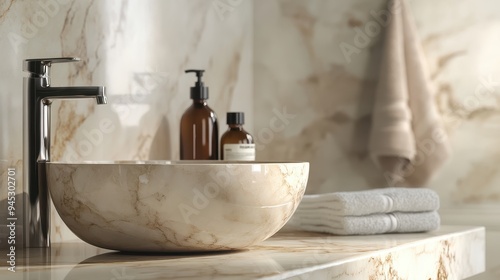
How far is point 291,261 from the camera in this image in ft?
3.32

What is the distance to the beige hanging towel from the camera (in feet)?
5.74

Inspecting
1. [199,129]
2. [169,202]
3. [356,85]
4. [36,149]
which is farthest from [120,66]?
[356,85]

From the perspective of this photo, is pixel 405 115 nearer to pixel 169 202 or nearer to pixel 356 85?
pixel 356 85

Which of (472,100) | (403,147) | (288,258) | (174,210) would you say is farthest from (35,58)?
(472,100)

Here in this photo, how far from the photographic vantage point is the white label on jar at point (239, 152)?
1.52 meters

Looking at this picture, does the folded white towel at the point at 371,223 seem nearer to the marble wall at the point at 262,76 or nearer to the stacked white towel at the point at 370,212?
the stacked white towel at the point at 370,212

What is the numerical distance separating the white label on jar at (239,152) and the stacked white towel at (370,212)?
0.15 m

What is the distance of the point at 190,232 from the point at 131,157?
1.56 ft

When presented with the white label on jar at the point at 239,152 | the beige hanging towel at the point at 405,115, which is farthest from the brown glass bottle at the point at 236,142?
the beige hanging towel at the point at 405,115

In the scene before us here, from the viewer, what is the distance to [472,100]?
1.75m

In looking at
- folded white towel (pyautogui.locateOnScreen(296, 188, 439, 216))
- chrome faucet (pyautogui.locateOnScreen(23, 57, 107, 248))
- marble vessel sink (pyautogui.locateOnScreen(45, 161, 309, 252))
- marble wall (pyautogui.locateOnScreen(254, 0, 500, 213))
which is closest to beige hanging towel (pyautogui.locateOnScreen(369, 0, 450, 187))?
marble wall (pyautogui.locateOnScreen(254, 0, 500, 213))

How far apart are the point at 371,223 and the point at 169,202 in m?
Result: 0.50

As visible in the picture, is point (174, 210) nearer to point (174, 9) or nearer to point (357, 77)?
point (174, 9)

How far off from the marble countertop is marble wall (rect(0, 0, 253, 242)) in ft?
0.71
